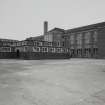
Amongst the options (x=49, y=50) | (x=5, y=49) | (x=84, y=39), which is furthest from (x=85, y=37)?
(x=5, y=49)

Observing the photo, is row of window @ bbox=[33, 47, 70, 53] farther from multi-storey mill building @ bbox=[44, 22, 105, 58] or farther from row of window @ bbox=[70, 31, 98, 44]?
row of window @ bbox=[70, 31, 98, 44]

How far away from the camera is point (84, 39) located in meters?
41.0

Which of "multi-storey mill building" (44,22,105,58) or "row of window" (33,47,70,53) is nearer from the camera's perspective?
"row of window" (33,47,70,53)

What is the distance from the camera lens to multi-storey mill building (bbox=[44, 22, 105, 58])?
118ft

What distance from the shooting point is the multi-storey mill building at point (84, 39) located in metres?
35.9

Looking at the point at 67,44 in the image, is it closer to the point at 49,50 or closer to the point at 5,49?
the point at 49,50

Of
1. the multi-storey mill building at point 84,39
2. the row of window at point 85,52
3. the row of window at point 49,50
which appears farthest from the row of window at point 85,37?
the row of window at point 49,50

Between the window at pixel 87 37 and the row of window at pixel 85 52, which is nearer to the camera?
the row of window at pixel 85 52

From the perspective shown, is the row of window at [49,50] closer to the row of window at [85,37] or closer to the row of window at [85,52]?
the row of window at [85,52]

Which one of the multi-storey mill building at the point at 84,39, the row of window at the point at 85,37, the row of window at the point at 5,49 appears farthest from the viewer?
the row of window at the point at 85,37

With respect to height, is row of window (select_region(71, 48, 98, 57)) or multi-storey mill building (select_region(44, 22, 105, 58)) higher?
multi-storey mill building (select_region(44, 22, 105, 58))

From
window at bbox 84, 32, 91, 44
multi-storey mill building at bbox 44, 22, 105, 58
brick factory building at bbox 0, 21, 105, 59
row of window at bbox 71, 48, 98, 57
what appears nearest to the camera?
brick factory building at bbox 0, 21, 105, 59

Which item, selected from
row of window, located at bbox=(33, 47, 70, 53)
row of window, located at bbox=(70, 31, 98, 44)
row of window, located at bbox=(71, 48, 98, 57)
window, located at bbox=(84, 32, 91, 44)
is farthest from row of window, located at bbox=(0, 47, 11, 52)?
window, located at bbox=(84, 32, 91, 44)

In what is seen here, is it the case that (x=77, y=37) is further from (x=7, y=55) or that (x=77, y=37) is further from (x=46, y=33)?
(x=7, y=55)
